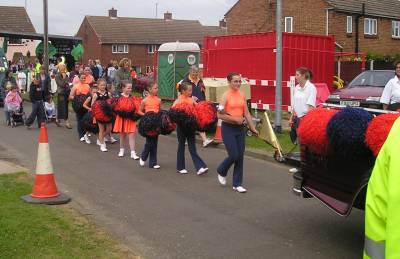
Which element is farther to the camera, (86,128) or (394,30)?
(394,30)

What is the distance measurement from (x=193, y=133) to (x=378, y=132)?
5426 mm

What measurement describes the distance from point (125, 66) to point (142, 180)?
9.06m

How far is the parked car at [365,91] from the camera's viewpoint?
1521 cm

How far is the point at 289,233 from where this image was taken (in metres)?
6.46

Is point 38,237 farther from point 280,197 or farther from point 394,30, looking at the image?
point 394,30

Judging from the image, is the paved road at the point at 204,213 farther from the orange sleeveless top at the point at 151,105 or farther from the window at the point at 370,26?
the window at the point at 370,26

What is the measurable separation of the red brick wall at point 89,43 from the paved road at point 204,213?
6012cm

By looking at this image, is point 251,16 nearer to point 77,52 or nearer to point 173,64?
point 77,52

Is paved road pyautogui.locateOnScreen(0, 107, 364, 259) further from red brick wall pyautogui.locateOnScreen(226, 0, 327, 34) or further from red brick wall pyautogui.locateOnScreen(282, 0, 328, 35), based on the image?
red brick wall pyautogui.locateOnScreen(226, 0, 327, 34)

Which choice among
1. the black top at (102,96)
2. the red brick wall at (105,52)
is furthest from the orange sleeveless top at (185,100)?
the red brick wall at (105,52)

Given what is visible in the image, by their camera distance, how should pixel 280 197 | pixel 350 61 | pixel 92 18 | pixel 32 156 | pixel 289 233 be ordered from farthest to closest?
pixel 92 18 → pixel 350 61 → pixel 32 156 → pixel 280 197 → pixel 289 233

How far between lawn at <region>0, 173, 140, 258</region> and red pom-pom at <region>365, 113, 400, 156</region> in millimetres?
2482

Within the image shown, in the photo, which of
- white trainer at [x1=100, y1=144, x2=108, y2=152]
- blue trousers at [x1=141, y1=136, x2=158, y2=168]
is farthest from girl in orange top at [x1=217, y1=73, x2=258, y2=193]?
white trainer at [x1=100, y1=144, x2=108, y2=152]

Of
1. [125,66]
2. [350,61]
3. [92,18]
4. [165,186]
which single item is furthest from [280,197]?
[92,18]
